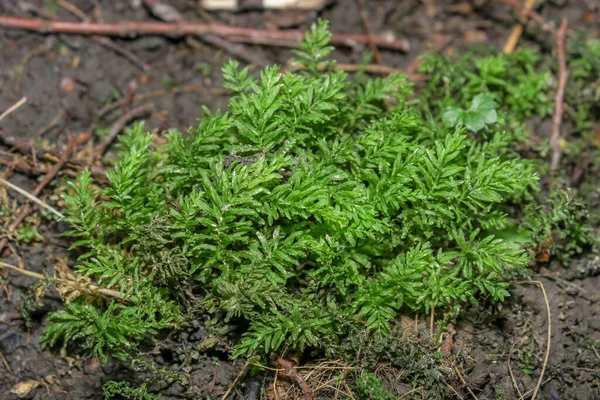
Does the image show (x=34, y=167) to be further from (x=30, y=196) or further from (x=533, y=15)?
(x=533, y=15)

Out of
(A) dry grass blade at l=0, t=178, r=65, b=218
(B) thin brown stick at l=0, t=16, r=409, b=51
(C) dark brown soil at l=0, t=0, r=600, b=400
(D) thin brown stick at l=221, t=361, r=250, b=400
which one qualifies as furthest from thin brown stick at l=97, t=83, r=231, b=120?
(D) thin brown stick at l=221, t=361, r=250, b=400

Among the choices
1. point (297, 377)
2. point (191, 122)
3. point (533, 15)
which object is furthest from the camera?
point (533, 15)

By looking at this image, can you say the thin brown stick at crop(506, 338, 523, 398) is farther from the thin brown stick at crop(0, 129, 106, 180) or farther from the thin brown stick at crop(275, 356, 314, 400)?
the thin brown stick at crop(0, 129, 106, 180)

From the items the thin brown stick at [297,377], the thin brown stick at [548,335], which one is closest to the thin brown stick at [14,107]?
the thin brown stick at [297,377]

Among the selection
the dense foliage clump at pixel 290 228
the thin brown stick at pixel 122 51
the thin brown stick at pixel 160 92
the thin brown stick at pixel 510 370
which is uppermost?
the thin brown stick at pixel 122 51

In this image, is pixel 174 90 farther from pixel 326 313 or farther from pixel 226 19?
pixel 326 313

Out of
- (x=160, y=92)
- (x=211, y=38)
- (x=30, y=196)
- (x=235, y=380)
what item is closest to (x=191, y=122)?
(x=160, y=92)

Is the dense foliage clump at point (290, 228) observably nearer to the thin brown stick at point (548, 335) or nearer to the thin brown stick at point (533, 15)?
the thin brown stick at point (548, 335)
